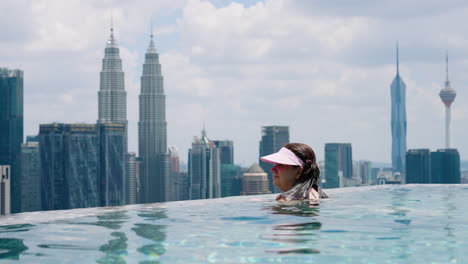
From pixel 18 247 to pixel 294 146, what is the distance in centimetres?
894

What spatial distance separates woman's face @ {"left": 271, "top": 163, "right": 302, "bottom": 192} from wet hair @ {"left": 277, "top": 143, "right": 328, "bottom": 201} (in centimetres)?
13

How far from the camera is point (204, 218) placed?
1762cm

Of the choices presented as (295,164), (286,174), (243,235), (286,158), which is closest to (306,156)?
(295,164)

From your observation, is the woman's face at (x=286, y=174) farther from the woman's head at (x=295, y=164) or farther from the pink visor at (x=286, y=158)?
the pink visor at (x=286, y=158)

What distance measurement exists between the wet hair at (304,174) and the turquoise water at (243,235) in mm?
473

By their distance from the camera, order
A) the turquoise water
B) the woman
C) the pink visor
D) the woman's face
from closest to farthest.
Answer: the turquoise water
the pink visor
the woman
the woman's face

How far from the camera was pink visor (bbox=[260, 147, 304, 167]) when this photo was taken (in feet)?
62.8

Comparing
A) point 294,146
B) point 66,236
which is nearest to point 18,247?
point 66,236

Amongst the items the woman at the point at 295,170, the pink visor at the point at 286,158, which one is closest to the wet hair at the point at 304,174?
the woman at the point at 295,170

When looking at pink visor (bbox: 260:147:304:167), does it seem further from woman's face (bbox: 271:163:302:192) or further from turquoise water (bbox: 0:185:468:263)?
turquoise water (bbox: 0:185:468:263)

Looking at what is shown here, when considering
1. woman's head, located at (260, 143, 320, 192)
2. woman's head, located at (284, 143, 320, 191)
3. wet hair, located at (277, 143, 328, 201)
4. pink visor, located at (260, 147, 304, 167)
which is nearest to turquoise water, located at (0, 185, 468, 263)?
wet hair, located at (277, 143, 328, 201)

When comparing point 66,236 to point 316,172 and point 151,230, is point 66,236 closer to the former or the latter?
point 151,230

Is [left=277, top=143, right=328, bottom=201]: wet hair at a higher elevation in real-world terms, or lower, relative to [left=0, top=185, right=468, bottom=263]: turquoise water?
higher

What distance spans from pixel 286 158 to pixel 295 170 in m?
0.46
